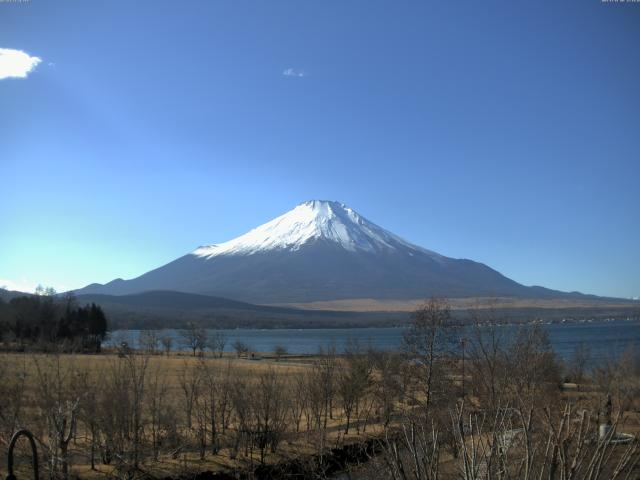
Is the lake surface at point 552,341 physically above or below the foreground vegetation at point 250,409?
below

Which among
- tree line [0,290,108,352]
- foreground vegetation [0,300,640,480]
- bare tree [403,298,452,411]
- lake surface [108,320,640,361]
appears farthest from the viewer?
tree line [0,290,108,352]

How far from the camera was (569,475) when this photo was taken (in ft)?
12.2

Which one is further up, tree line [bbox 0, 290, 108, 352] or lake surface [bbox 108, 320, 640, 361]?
tree line [bbox 0, 290, 108, 352]

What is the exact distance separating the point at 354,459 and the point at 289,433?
2303 millimetres

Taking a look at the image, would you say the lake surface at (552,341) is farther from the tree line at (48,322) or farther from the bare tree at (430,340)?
the tree line at (48,322)

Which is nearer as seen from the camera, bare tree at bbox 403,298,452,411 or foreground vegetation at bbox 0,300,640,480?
foreground vegetation at bbox 0,300,640,480

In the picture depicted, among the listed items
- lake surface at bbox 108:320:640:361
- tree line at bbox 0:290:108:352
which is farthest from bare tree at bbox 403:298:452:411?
tree line at bbox 0:290:108:352

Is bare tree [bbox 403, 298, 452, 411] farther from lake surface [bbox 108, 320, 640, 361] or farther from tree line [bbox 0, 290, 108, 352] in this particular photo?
tree line [bbox 0, 290, 108, 352]

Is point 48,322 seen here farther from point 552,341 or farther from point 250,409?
point 250,409

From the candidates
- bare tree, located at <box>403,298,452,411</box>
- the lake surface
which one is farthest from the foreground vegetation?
the lake surface

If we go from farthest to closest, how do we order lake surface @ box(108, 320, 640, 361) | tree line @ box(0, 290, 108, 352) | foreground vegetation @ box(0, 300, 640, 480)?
tree line @ box(0, 290, 108, 352) < lake surface @ box(108, 320, 640, 361) < foreground vegetation @ box(0, 300, 640, 480)

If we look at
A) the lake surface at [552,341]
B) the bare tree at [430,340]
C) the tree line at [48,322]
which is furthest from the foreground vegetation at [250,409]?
the tree line at [48,322]

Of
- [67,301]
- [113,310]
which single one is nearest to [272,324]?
[113,310]

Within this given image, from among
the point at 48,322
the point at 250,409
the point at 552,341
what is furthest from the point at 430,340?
the point at 48,322
